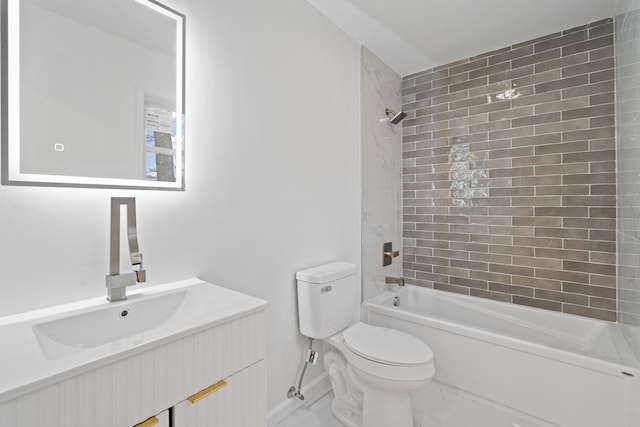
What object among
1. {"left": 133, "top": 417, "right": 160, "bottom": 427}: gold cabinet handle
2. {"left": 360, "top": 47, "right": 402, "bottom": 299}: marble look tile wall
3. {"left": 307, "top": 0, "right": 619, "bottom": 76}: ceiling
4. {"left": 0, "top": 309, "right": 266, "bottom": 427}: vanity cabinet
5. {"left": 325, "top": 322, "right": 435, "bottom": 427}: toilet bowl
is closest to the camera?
{"left": 0, "top": 309, "right": 266, "bottom": 427}: vanity cabinet

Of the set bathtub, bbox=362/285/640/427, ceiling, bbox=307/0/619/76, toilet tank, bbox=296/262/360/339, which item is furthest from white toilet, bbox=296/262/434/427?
ceiling, bbox=307/0/619/76

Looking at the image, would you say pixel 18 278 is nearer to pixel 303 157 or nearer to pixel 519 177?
pixel 303 157

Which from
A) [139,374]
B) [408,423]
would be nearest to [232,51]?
[139,374]

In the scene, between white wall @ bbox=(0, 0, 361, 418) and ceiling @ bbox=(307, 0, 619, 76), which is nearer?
white wall @ bbox=(0, 0, 361, 418)

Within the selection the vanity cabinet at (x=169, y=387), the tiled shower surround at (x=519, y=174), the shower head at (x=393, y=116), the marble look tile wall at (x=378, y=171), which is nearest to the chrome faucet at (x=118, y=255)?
the vanity cabinet at (x=169, y=387)

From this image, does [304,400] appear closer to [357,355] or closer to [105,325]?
[357,355]

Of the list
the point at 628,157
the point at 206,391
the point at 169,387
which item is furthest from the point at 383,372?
the point at 628,157

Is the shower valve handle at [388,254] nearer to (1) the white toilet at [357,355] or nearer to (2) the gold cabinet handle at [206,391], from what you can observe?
(1) the white toilet at [357,355]

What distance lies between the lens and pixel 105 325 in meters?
0.97

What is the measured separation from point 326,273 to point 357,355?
1.55 feet

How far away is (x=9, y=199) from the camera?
0.91m

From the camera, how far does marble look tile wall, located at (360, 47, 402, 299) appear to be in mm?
2445

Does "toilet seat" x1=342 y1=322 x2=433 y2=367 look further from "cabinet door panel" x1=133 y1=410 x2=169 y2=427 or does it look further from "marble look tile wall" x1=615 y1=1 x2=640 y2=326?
"marble look tile wall" x1=615 y1=1 x2=640 y2=326

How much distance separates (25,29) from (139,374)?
109 centimetres
